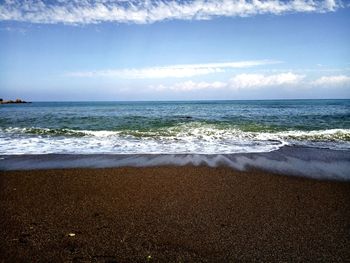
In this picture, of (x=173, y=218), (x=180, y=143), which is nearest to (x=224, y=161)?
(x=180, y=143)

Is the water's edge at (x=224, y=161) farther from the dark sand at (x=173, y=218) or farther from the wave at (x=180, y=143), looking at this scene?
the dark sand at (x=173, y=218)

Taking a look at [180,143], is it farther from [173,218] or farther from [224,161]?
[173,218]

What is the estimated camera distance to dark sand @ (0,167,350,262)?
368 centimetres

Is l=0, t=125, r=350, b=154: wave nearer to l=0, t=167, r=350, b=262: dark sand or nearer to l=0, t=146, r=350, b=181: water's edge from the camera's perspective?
l=0, t=146, r=350, b=181: water's edge

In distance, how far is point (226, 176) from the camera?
7.25 m

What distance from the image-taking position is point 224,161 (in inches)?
354

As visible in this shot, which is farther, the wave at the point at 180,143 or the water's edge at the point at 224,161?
the wave at the point at 180,143

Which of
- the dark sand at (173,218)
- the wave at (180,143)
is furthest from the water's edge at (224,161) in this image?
the dark sand at (173,218)

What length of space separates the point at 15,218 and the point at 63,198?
1071 millimetres

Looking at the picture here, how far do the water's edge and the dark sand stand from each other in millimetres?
1036

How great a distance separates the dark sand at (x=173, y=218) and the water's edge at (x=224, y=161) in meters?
1.04

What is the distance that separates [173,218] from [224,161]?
460cm

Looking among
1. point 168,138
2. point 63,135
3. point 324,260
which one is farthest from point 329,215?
point 63,135

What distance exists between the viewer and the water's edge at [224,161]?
8078mm
